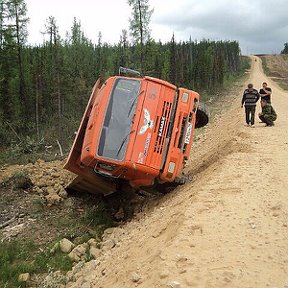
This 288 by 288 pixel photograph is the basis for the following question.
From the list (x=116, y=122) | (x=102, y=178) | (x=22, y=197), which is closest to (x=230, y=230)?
(x=116, y=122)

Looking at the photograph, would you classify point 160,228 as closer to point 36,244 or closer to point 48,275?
point 48,275

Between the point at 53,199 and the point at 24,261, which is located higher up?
A: the point at 53,199

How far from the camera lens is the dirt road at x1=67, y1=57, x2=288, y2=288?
4.60 meters

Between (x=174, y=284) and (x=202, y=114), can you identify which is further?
(x=202, y=114)

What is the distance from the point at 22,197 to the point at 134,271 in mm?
8214

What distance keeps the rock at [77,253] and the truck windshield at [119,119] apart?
1.92 metres

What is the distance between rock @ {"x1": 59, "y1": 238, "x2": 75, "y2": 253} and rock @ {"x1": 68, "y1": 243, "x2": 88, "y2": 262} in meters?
0.29

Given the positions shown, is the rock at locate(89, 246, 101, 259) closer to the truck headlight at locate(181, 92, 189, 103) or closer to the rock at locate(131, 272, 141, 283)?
the rock at locate(131, 272, 141, 283)

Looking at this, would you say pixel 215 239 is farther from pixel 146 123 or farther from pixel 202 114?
pixel 202 114

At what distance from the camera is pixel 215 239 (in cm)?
536

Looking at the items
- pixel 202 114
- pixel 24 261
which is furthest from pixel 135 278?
pixel 202 114

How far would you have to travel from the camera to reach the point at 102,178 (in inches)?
379

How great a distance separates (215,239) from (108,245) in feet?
10.6

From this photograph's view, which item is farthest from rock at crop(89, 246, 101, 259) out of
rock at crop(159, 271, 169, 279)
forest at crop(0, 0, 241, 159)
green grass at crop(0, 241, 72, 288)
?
forest at crop(0, 0, 241, 159)
